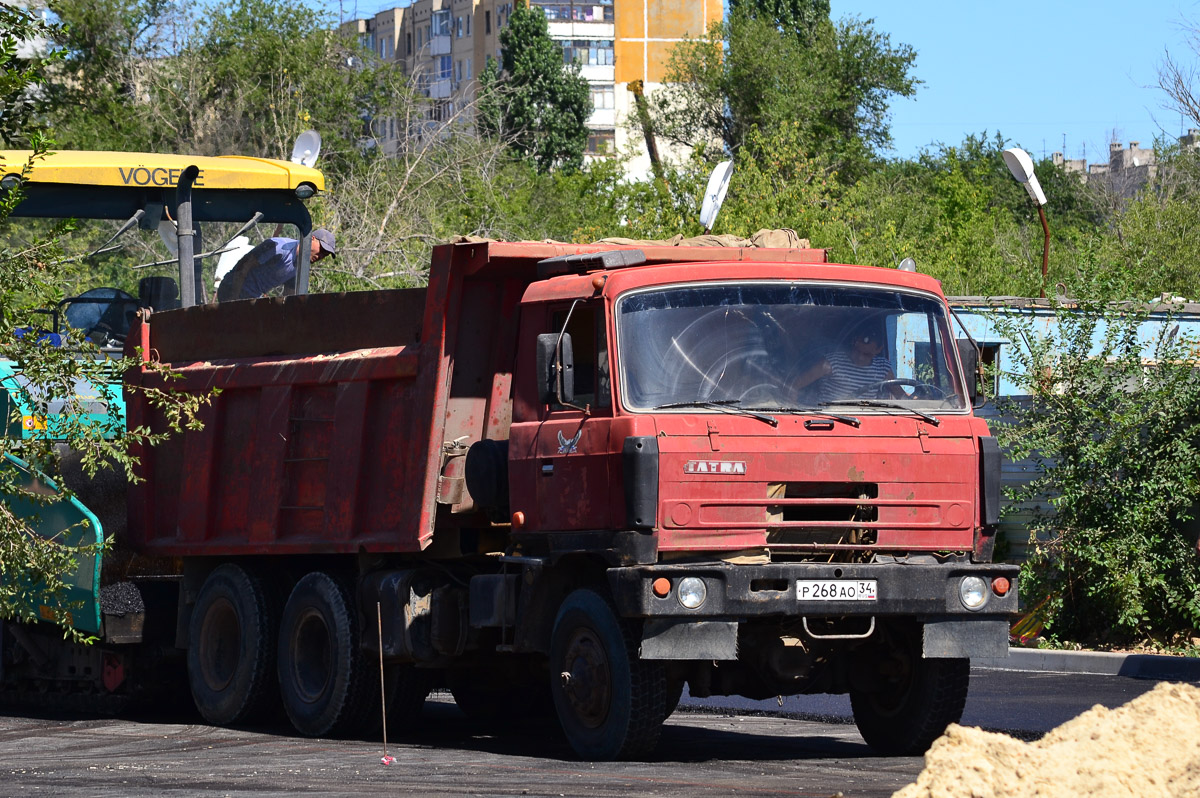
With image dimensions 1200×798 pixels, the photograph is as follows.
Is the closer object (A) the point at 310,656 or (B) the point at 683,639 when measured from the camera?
(B) the point at 683,639

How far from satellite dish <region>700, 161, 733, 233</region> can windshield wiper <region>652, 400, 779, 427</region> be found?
3.88 m

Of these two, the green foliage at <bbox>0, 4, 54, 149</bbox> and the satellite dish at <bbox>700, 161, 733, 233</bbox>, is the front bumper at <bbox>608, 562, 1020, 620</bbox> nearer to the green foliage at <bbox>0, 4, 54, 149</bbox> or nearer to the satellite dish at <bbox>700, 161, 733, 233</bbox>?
the green foliage at <bbox>0, 4, 54, 149</bbox>

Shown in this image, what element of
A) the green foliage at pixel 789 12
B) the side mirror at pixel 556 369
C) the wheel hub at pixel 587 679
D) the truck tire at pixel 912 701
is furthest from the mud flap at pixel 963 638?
the green foliage at pixel 789 12

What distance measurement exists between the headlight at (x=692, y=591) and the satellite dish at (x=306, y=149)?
705 centimetres

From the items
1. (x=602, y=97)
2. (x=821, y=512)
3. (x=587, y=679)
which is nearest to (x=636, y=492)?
(x=821, y=512)

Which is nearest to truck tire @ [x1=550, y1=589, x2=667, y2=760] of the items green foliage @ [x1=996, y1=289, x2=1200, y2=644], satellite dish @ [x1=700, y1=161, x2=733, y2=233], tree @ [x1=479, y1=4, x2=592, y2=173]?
satellite dish @ [x1=700, y1=161, x2=733, y2=233]

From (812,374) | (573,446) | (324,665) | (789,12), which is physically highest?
(789,12)

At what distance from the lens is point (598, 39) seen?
3957 inches

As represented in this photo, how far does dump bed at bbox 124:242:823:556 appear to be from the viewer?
1017 cm

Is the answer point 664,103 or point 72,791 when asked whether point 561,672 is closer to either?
point 72,791

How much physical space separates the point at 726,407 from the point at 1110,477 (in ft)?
25.9

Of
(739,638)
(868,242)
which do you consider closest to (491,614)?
(739,638)

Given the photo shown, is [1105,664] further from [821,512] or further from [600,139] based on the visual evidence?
[600,139]

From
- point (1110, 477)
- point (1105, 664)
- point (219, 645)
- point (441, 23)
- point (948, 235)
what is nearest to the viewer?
point (219, 645)
